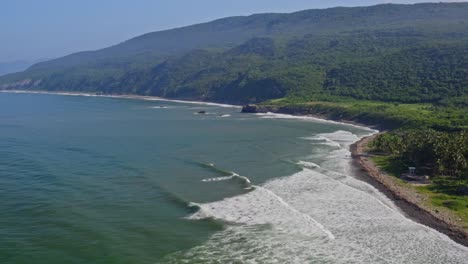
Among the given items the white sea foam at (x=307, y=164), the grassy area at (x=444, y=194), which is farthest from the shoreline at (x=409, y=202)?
the white sea foam at (x=307, y=164)

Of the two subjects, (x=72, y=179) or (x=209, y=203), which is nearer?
(x=209, y=203)

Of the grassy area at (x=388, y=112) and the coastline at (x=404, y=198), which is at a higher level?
the grassy area at (x=388, y=112)

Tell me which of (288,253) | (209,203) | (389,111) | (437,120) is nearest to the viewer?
(288,253)

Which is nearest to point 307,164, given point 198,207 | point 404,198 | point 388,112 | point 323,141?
point 404,198

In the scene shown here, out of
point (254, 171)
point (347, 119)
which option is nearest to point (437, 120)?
point (347, 119)

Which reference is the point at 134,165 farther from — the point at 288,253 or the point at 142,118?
the point at 142,118

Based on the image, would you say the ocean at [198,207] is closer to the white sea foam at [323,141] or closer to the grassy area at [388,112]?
the white sea foam at [323,141]
